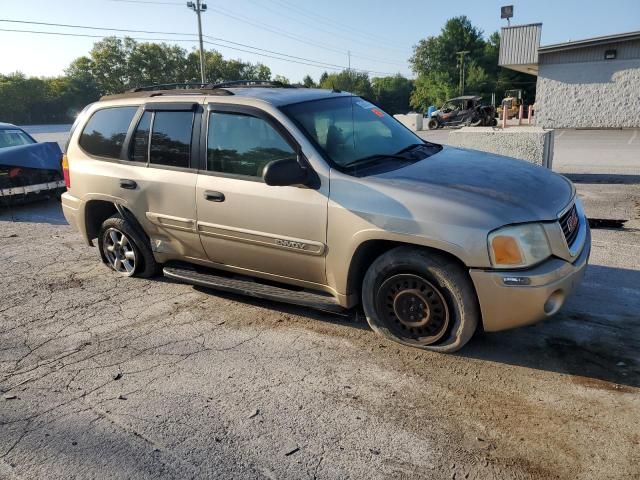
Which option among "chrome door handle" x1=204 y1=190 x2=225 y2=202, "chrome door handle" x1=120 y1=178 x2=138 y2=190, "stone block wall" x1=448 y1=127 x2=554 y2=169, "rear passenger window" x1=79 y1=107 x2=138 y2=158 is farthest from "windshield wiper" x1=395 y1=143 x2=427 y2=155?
"stone block wall" x1=448 y1=127 x2=554 y2=169

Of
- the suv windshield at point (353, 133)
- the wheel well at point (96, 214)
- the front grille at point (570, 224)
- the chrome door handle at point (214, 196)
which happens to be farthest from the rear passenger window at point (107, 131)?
the front grille at point (570, 224)

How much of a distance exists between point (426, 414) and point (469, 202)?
1324 mm

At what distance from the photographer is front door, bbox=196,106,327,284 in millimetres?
3811

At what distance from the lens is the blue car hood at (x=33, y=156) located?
9.02 meters

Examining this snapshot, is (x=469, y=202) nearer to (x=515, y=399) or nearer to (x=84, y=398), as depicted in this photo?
(x=515, y=399)

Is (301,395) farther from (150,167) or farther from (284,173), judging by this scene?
(150,167)

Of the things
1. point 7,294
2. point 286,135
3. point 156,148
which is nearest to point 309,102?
point 286,135

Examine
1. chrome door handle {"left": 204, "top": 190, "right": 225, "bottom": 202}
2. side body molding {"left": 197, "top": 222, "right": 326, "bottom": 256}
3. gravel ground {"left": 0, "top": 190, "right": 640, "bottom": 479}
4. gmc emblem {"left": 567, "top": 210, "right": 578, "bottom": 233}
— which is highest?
chrome door handle {"left": 204, "top": 190, "right": 225, "bottom": 202}

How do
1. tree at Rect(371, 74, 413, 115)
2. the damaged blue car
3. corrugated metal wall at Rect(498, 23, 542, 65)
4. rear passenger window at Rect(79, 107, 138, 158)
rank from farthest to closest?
tree at Rect(371, 74, 413, 115), corrugated metal wall at Rect(498, 23, 542, 65), the damaged blue car, rear passenger window at Rect(79, 107, 138, 158)

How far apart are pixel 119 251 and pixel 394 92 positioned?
81.0 metres

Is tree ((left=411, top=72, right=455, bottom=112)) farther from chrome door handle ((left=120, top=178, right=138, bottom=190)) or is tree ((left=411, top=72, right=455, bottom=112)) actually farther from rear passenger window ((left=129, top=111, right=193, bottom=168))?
chrome door handle ((left=120, top=178, right=138, bottom=190))

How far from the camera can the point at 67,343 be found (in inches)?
159

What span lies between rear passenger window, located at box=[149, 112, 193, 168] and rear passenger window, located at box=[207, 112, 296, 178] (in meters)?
0.27

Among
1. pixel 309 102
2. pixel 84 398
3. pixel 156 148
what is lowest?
pixel 84 398
